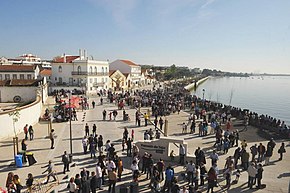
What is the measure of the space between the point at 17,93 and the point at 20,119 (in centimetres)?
2244

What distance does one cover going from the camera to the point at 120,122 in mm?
26000

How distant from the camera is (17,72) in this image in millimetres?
49344

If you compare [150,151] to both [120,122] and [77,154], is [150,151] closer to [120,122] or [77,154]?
[77,154]

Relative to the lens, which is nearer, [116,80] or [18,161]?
[18,161]

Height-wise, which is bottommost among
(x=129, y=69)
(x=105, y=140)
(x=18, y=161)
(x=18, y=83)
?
(x=105, y=140)

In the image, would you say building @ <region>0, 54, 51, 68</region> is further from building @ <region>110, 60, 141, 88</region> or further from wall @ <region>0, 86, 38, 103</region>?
wall @ <region>0, 86, 38, 103</region>

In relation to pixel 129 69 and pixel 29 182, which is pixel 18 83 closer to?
pixel 29 182

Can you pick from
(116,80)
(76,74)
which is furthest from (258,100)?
(76,74)

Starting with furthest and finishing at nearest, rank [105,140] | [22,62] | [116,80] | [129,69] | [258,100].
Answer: [22,62] → [129,69] → [258,100] → [116,80] → [105,140]

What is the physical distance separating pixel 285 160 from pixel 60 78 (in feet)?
162

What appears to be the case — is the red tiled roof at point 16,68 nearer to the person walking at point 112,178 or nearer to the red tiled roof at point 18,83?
the red tiled roof at point 18,83

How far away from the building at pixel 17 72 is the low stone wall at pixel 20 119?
27.5 meters

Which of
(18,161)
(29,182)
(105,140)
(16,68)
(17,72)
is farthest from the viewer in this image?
(16,68)

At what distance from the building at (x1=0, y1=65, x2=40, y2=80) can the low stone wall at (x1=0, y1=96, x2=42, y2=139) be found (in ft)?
90.4
